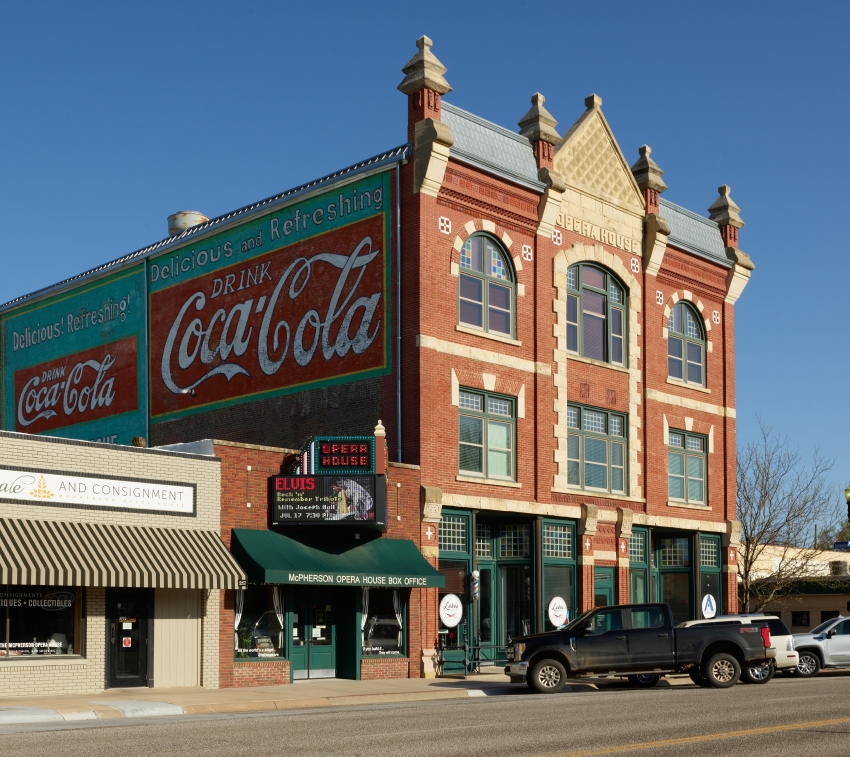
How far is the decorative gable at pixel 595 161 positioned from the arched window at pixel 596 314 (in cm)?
254

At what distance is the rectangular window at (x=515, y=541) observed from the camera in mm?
33781

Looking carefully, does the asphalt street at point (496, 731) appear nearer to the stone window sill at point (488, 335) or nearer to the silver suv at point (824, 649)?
the silver suv at point (824, 649)

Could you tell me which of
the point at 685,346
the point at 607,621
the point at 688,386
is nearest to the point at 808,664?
the point at 607,621

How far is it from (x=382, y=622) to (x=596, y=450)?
967cm

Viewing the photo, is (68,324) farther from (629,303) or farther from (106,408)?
(629,303)

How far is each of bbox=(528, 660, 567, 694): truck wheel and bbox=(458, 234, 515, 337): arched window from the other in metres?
9.97

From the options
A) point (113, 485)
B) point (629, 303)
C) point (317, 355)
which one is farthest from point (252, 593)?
point (629, 303)

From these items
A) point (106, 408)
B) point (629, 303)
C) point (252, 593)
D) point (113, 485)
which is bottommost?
point (252, 593)

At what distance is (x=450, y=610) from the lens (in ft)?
102

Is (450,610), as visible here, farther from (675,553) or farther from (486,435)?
(675,553)

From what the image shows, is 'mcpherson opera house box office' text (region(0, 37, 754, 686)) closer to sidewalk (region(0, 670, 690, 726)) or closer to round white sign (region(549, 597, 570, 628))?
round white sign (region(549, 597, 570, 628))

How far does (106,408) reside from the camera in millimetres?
40438

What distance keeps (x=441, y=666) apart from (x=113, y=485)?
9.93m

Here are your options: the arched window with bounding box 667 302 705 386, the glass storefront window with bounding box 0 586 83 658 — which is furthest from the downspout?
the arched window with bounding box 667 302 705 386
